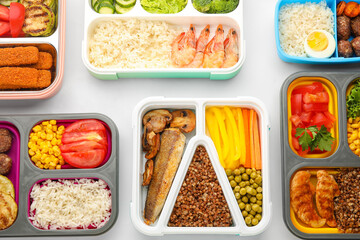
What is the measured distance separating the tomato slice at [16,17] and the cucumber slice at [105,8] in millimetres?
601

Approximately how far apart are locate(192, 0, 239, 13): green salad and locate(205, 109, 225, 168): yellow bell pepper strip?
82cm

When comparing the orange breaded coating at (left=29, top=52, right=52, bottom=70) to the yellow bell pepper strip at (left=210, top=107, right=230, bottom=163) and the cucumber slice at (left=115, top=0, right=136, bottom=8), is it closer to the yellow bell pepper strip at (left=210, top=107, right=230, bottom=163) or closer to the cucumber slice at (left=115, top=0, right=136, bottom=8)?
the cucumber slice at (left=115, top=0, right=136, bottom=8)

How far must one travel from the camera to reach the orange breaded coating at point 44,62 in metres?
3.26

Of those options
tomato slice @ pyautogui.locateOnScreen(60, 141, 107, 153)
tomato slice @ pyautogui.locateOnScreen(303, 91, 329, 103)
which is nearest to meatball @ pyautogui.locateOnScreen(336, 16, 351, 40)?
tomato slice @ pyautogui.locateOnScreen(303, 91, 329, 103)

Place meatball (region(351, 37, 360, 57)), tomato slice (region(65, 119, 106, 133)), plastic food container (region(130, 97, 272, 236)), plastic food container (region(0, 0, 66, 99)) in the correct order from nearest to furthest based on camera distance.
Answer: plastic food container (region(130, 97, 272, 236)), tomato slice (region(65, 119, 106, 133)), plastic food container (region(0, 0, 66, 99)), meatball (region(351, 37, 360, 57))

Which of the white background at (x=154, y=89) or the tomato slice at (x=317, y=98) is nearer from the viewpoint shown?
the tomato slice at (x=317, y=98)

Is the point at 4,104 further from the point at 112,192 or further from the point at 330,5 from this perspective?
the point at 330,5

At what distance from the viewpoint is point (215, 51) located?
3324mm

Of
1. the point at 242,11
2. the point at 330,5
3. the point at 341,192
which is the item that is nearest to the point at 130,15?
the point at 242,11

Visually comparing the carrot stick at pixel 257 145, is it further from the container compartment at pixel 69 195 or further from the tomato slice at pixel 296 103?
the container compartment at pixel 69 195

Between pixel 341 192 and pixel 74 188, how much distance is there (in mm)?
1989

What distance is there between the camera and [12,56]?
3.19 meters

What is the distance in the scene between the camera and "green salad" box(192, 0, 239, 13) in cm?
333

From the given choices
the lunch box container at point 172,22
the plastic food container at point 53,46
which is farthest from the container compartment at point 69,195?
the lunch box container at point 172,22
